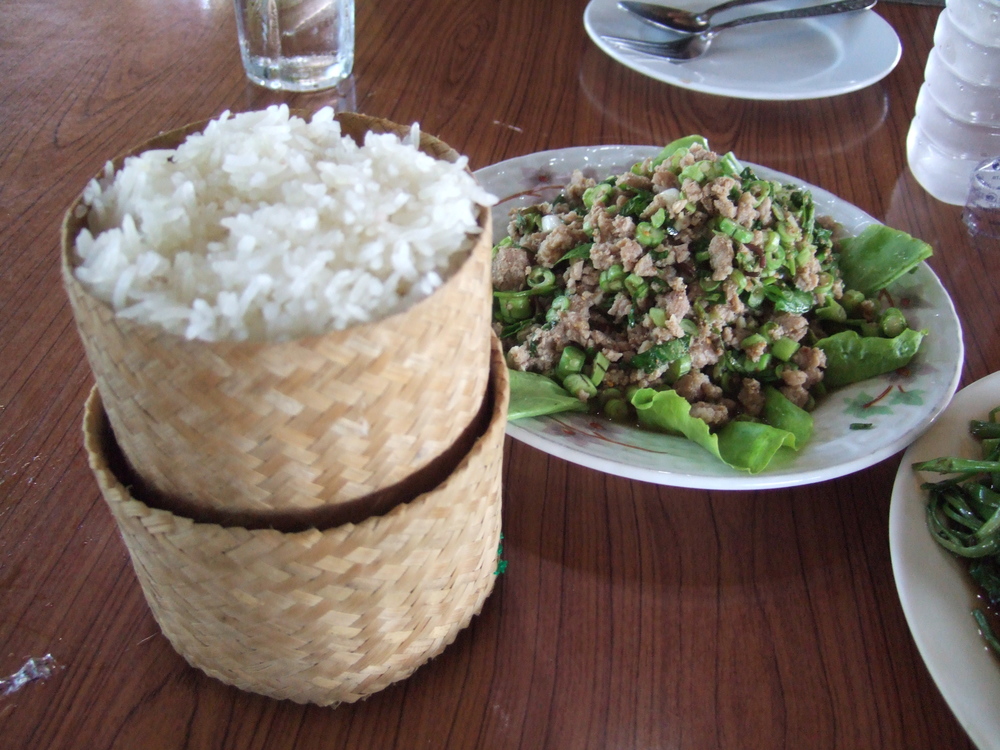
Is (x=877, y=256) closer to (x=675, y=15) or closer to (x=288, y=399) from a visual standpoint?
(x=675, y=15)

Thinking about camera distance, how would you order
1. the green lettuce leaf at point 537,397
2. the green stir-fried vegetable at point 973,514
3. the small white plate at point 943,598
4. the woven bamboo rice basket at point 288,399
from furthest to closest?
the green lettuce leaf at point 537,397, the green stir-fried vegetable at point 973,514, the small white plate at point 943,598, the woven bamboo rice basket at point 288,399

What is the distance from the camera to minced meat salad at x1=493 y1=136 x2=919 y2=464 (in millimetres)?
1247

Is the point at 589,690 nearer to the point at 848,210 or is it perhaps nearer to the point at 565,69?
the point at 848,210

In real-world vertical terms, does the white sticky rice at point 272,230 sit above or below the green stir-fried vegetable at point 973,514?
above

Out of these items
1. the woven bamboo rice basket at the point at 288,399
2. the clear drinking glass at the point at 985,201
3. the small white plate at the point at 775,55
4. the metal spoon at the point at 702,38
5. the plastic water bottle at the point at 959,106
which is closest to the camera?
the woven bamboo rice basket at the point at 288,399

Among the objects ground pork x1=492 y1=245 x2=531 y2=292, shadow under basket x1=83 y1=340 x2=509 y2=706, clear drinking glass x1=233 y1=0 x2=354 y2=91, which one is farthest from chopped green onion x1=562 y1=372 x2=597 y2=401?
clear drinking glass x1=233 y1=0 x2=354 y2=91

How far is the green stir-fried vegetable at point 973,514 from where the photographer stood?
964 mm

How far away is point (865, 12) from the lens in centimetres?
215

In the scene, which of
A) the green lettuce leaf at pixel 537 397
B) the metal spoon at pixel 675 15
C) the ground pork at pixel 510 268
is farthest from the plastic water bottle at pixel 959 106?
the green lettuce leaf at pixel 537 397

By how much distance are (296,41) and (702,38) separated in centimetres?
102

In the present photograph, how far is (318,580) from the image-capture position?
27.3 inches

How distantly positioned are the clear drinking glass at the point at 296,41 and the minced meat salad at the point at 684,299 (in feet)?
2.68

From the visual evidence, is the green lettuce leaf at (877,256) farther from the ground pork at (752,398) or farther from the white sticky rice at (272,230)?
the white sticky rice at (272,230)

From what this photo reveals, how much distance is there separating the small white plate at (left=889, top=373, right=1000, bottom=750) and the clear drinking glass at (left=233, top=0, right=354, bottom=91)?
1481 mm
